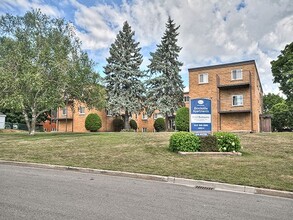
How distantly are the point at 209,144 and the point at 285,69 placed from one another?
27.3m

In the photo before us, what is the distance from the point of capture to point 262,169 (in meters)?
8.86

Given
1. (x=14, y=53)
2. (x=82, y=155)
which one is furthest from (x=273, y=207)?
(x=14, y=53)

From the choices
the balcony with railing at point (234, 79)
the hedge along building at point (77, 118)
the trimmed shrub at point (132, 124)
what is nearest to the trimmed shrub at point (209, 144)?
the balcony with railing at point (234, 79)

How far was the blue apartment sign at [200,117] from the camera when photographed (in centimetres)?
1283

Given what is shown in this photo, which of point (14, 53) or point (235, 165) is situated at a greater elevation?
point (14, 53)

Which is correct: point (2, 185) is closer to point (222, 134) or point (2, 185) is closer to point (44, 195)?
point (44, 195)

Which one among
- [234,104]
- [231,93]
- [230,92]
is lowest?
[234,104]

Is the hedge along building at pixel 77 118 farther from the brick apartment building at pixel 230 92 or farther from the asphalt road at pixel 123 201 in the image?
the asphalt road at pixel 123 201

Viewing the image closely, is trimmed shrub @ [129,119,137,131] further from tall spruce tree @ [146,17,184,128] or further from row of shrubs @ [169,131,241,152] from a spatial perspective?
row of shrubs @ [169,131,241,152]

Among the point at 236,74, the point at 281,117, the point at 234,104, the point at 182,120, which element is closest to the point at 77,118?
the point at 182,120

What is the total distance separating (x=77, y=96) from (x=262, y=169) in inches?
724

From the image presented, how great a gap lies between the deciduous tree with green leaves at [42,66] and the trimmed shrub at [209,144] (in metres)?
13.6

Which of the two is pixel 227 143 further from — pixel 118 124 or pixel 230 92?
pixel 118 124

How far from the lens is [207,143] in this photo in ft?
39.9
